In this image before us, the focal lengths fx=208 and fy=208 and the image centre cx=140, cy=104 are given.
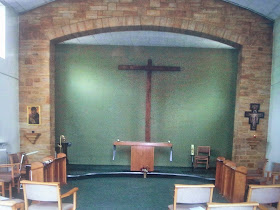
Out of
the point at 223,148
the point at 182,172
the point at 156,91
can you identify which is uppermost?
the point at 156,91

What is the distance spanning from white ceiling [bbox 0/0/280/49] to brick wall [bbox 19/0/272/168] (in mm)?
188

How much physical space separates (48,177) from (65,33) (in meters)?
3.07

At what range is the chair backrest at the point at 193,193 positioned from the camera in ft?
7.85

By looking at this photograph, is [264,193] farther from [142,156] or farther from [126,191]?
[142,156]

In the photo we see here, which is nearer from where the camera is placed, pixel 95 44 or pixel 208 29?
pixel 208 29

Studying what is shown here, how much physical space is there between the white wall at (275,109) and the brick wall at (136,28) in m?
0.11

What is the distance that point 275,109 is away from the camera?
15.1 ft

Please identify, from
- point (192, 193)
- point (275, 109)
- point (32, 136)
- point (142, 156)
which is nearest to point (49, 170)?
point (32, 136)

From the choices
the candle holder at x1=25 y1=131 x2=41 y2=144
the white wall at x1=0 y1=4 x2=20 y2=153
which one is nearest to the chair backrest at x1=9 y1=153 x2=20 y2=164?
the white wall at x1=0 y1=4 x2=20 y2=153

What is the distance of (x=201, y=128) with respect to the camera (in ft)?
Answer: 20.0

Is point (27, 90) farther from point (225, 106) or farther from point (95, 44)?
point (225, 106)

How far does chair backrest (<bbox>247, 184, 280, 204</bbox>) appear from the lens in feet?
7.66

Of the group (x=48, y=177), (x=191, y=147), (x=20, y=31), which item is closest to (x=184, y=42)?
(x=191, y=147)

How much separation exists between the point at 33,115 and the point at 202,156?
4.46 m
